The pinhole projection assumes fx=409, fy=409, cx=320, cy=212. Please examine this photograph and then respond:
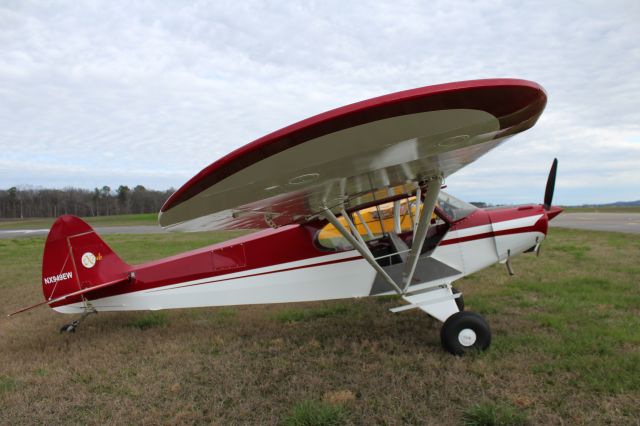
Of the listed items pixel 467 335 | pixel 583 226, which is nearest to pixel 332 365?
pixel 467 335

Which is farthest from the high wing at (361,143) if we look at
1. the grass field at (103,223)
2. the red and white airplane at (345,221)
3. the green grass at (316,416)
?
the grass field at (103,223)

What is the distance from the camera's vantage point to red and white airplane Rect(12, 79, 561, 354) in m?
2.17

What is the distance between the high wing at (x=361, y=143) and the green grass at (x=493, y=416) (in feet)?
6.16

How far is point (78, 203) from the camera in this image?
98.3 meters

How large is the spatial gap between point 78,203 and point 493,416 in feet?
369

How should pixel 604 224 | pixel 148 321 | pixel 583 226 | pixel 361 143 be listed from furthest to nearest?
pixel 604 224, pixel 583 226, pixel 148 321, pixel 361 143

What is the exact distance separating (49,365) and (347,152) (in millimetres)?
4196

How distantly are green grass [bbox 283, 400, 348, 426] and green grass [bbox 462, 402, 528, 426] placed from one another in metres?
0.90

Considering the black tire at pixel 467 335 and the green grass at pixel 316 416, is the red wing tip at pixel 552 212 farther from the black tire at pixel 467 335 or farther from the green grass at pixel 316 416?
the green grass at pixel 316 416

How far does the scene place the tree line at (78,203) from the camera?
93750mm

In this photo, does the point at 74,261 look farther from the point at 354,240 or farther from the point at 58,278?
the point at 354,240

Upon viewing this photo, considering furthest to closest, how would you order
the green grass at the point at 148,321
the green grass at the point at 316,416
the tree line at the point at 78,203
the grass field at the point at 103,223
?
the tree line at the point at 78,203 → the grass field at the point at 103,223 → the green grass at the point at 148,321 → the green grass at the point at 316,416

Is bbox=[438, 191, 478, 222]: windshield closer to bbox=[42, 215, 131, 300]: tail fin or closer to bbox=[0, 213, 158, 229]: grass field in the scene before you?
bbox=[42, 215, 131, 300]: tail fin

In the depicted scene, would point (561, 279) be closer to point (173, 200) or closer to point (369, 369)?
point (369, 369)
